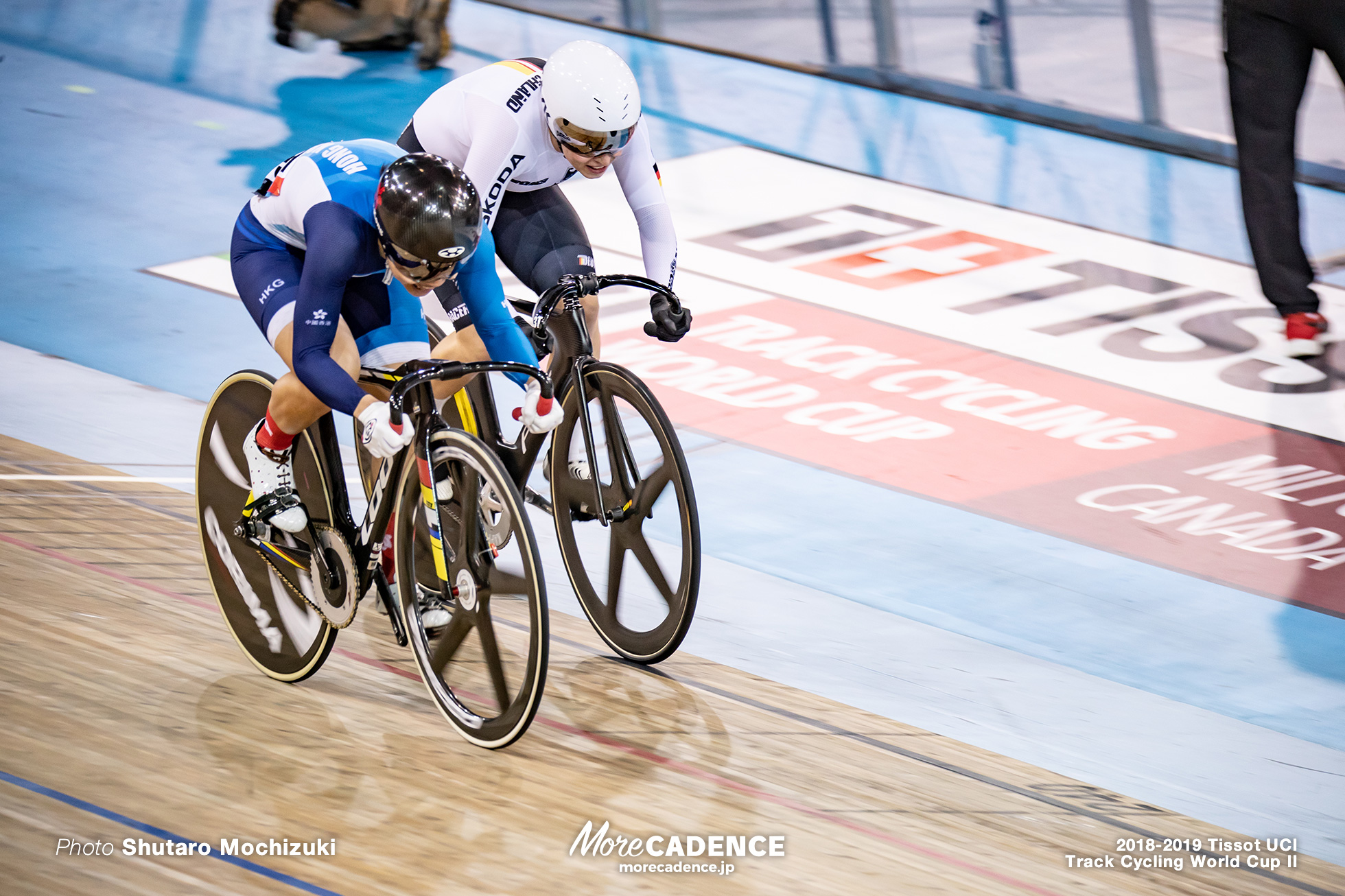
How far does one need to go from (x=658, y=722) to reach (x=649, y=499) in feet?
1.70

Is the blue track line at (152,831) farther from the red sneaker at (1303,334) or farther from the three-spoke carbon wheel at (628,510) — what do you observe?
the red sneaker at (1303,334)

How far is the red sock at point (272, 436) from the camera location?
3398mm

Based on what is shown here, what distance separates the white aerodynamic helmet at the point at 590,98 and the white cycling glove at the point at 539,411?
68 cm

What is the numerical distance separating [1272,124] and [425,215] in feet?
13.3

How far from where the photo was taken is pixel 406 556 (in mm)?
3322

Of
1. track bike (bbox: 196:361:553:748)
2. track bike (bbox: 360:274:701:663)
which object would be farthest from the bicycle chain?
track bike (bbox: 360:274:701:663)

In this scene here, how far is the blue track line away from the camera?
113 inches

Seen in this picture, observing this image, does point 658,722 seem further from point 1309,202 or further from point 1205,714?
point 1309,202

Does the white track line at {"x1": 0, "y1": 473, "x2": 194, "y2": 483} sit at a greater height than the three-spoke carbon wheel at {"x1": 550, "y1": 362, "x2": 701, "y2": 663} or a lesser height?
lesser

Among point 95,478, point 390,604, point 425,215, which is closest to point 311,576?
point 390,604

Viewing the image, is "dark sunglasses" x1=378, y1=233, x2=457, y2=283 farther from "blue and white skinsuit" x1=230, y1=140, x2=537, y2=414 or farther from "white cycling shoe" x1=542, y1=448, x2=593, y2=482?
"white cycling shoe" x1=542, y1=448, x2=593, y2=482

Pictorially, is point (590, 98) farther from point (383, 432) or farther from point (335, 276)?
point (383, 432)

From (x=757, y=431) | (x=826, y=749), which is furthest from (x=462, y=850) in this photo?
(x=757, y=431)

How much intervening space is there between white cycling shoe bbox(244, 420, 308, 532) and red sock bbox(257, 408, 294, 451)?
0.01m
